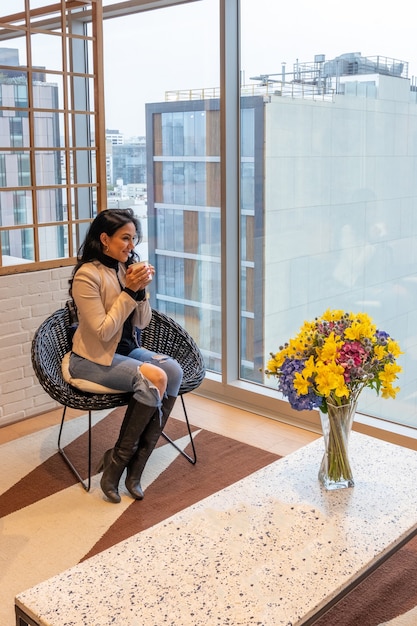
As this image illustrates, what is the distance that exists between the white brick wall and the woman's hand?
0.89m

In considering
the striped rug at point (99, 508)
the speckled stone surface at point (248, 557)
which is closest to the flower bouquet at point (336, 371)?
the speckled stone surface at point (248, 557)

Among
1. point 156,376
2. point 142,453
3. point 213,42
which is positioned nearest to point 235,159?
point 213,42

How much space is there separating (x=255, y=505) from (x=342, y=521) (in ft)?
0.85

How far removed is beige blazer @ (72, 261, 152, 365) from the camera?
9.62 feet

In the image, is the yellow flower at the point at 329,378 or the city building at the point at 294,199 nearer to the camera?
the yellow flower at the point at 329,378

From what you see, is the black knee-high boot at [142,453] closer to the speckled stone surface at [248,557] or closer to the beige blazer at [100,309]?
the beige blazer at [100,309]

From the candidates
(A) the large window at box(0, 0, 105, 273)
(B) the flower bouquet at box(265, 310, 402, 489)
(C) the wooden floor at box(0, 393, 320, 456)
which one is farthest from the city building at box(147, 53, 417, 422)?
(B) the flower bouquet at box(265, 310, 402, 489)

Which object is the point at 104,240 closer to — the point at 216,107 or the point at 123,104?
the point at 216,107

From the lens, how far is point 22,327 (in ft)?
12.0

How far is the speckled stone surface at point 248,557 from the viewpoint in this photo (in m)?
1.68

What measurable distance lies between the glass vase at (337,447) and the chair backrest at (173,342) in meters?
1.10

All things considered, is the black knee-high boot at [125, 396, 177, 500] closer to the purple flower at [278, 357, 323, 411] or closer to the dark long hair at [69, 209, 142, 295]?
the dark long hair at [69, 209, 142, 295]

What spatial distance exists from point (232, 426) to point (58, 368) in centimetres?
100

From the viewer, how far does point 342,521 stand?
2.06 metres
